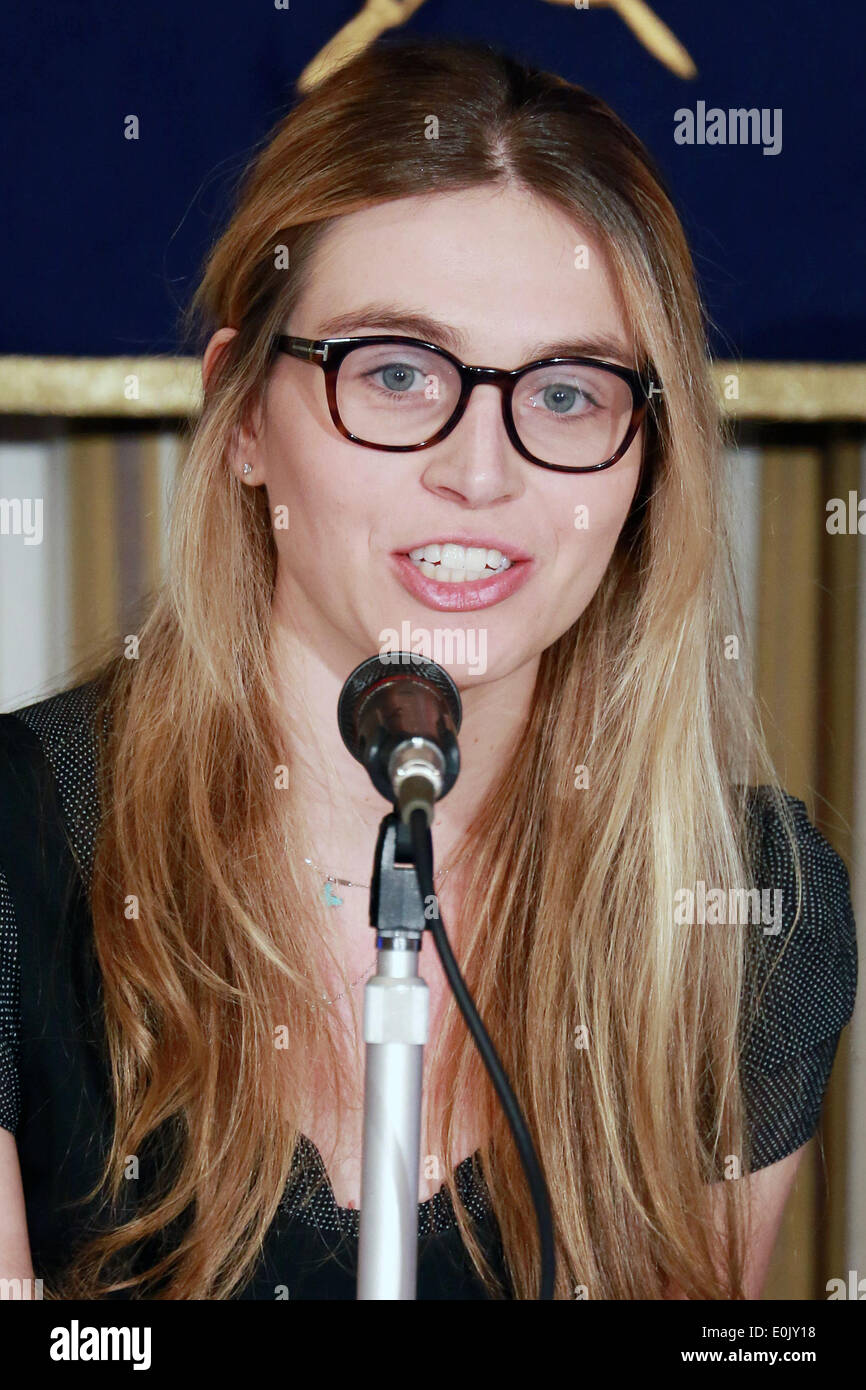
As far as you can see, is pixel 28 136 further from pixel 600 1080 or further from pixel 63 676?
pixel 600 1080

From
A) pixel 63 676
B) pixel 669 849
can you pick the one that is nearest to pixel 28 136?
pixel 63 676

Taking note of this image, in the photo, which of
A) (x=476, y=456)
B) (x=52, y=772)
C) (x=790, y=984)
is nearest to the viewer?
(x=476, y=456)

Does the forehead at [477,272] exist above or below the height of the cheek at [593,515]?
above

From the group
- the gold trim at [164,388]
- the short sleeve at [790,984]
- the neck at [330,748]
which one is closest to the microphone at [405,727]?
the neck at [330,748]

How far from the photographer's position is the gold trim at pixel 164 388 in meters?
1.67

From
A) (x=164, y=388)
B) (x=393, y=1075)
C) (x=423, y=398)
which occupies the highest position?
(x=164, y=388)

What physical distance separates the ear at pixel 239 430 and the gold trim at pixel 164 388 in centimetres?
44

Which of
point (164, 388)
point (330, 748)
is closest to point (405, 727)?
point (330, 748)

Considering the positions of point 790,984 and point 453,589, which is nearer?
point 453,589

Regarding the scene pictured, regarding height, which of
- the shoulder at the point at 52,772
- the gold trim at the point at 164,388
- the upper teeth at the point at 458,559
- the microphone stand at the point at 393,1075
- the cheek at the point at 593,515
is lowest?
the microphone stand at the point at 393,1075

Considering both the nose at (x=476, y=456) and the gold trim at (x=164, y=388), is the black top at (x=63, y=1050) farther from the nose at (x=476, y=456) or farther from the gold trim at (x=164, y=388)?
the gold trim at (x=164, y=388)

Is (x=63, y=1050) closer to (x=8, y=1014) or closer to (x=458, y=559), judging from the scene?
(x=8, y=1014)

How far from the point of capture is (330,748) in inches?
47.2

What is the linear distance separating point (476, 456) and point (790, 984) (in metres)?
0.57
